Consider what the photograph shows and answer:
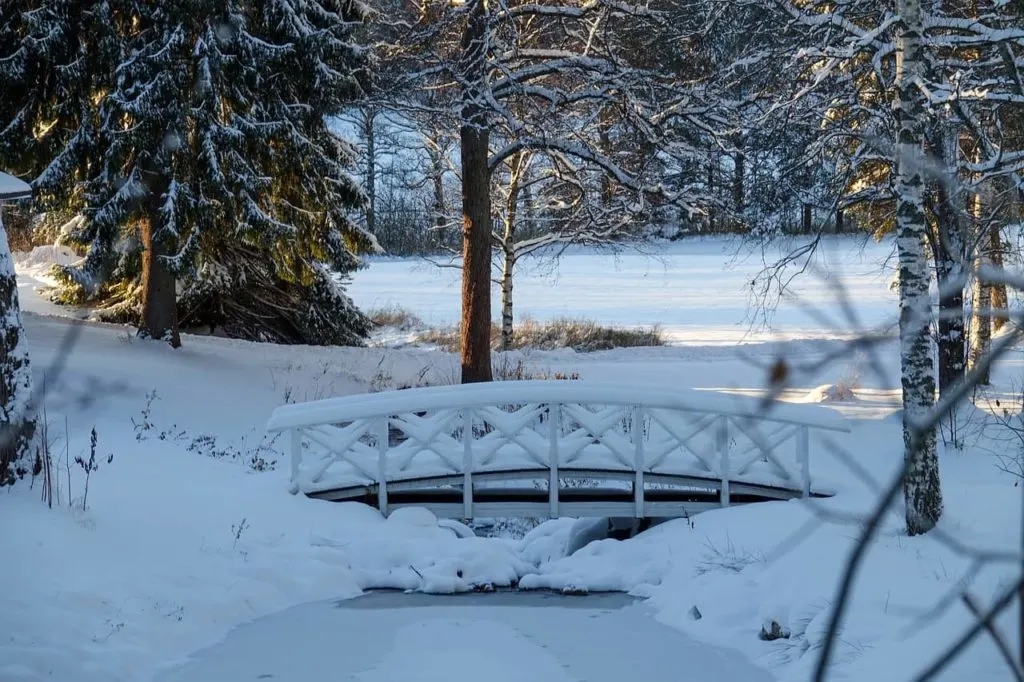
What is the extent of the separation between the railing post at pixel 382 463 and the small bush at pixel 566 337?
10704mm

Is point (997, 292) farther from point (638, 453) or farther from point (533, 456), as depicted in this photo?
point (533, 456)

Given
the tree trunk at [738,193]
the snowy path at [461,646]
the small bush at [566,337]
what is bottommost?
the snowy path at [461,646]

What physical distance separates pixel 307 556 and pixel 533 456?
91.0 inches

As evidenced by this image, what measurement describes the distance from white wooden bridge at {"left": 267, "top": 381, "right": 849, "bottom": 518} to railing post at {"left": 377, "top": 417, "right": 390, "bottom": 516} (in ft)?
0.04

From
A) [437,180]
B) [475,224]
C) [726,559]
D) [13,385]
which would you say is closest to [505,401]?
[726,559]

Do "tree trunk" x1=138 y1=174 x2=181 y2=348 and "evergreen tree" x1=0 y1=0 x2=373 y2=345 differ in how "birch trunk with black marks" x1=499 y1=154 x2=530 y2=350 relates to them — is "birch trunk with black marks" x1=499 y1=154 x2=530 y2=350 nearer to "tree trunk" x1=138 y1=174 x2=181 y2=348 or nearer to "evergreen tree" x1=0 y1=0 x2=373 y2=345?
"evergreen tree" x1=0 y1=0 x2=373 y2=345

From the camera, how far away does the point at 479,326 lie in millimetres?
14500

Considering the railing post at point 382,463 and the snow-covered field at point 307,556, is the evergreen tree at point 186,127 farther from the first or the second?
the railing post at point 382,463

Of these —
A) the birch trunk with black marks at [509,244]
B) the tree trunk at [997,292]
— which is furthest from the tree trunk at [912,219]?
the birch trunk with black marks at [509,244]

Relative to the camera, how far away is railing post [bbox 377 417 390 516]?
391 inches

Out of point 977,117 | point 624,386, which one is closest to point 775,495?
point 624,386

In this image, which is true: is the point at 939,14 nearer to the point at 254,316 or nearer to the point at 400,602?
the point at 400,602

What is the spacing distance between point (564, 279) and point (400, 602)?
1028 inches

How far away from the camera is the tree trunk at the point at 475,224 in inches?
552
